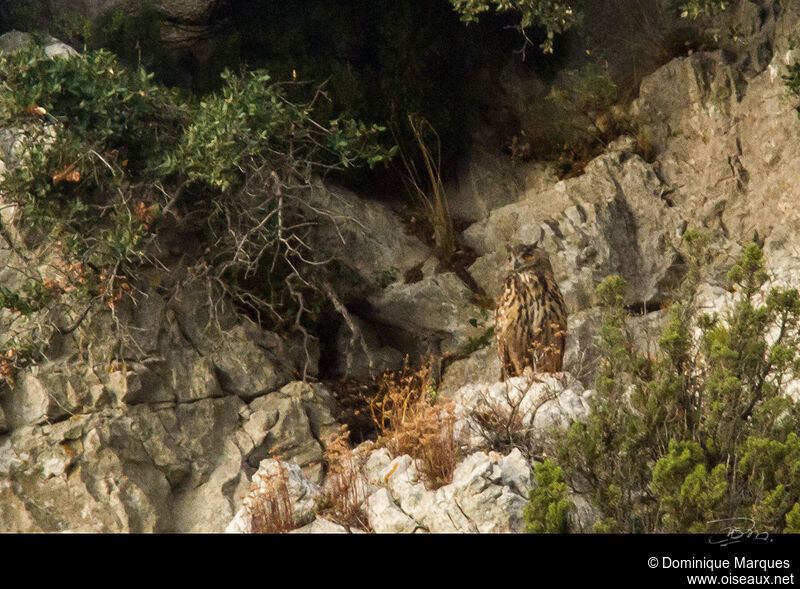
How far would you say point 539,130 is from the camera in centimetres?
927

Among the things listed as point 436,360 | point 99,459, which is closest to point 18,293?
point 99,459

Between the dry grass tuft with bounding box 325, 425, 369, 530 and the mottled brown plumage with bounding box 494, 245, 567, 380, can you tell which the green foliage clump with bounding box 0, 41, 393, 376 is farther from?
the dry grass tuft with bounding box 325, 425, 369, 530

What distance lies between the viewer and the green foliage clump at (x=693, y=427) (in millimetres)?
4160

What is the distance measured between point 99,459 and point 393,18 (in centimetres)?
492

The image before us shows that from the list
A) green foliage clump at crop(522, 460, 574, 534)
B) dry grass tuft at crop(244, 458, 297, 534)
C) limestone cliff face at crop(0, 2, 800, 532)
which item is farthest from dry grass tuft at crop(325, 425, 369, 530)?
green foliage clump at crop(522, 460, 574, 534)

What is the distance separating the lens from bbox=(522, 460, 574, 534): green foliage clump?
4023 mm

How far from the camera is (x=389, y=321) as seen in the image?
8.53 meters

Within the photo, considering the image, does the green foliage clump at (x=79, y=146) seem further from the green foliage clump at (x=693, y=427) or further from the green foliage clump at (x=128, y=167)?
the green foliage clump at (x=693, y=427)

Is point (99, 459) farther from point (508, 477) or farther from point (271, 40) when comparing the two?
→ point (271, 40)

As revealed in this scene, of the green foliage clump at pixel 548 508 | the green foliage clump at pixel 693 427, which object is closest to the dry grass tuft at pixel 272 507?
the green foliage clump at pixel 693 427
